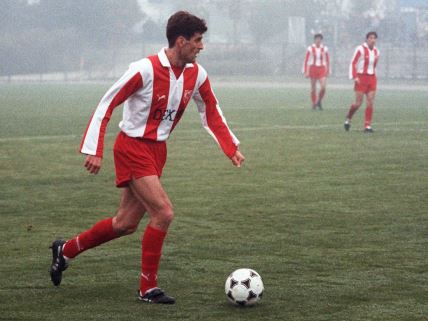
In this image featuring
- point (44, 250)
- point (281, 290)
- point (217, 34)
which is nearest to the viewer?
point (281, 290)

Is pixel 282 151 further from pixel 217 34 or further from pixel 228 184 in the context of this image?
pixel 217 34

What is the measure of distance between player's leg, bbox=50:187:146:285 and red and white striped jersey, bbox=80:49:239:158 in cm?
44

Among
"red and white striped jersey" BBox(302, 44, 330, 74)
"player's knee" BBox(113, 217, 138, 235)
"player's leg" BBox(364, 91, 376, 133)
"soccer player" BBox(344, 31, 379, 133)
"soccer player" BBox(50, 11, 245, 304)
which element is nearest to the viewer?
"soccer player" BBox(50, 11, 245, 304)

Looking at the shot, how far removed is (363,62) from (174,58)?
16929mm

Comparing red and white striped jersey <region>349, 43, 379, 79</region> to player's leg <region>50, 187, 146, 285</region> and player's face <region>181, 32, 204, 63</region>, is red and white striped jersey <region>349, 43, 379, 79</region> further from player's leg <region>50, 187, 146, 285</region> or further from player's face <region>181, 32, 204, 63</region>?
player's face <region>181, 32, 204, 63</region>

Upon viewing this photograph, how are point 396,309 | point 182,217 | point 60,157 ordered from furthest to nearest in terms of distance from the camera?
point 60,157
point 182,217
point 396,309

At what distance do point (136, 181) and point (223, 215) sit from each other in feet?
13.5

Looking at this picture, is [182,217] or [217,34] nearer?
[182,217]

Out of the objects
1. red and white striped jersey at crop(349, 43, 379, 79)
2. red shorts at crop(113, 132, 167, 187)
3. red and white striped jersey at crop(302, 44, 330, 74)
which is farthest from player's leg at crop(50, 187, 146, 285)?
red and white striped jersey at crop(302, 44, 330, 74)

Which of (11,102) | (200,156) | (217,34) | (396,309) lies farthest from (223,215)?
(217,34)

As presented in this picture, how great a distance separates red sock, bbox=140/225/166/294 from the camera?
7.43m

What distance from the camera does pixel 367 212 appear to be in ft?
38.4

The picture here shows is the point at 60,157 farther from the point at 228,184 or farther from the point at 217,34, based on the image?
the point at 217,34

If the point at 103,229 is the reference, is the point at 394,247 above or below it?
below
